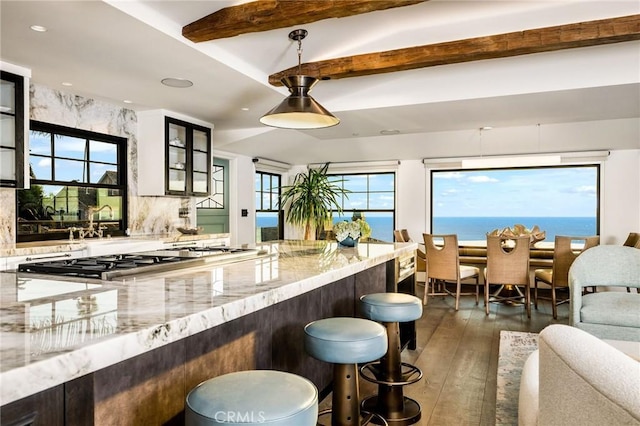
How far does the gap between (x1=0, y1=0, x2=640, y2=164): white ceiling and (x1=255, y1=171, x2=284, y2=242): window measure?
221 centimetres

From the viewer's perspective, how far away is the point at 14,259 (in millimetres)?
3350

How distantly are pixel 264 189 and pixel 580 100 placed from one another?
5.07m

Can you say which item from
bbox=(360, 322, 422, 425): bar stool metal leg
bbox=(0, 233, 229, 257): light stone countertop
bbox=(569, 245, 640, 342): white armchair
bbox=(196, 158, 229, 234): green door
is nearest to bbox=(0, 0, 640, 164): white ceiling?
bbox=(196, 158, 229, 234): green door

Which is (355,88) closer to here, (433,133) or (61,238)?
(433,133)

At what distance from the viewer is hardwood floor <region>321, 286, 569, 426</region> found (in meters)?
2.66

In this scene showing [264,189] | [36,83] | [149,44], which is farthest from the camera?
[264,189]

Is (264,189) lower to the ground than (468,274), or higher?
higher

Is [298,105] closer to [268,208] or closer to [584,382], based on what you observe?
[584,382]

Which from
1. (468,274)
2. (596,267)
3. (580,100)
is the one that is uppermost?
(580,100)

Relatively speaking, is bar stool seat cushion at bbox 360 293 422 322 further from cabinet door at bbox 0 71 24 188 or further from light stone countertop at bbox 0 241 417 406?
cabinet door at bbox 0 71 24 188

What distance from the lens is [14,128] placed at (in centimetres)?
355

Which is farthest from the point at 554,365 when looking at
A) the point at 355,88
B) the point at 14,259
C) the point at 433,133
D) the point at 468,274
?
the point at 433,133

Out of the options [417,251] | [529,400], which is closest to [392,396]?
[529,400]

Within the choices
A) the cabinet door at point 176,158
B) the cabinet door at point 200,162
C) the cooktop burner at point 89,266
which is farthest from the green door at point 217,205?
the cooktop burner at point 89,266
